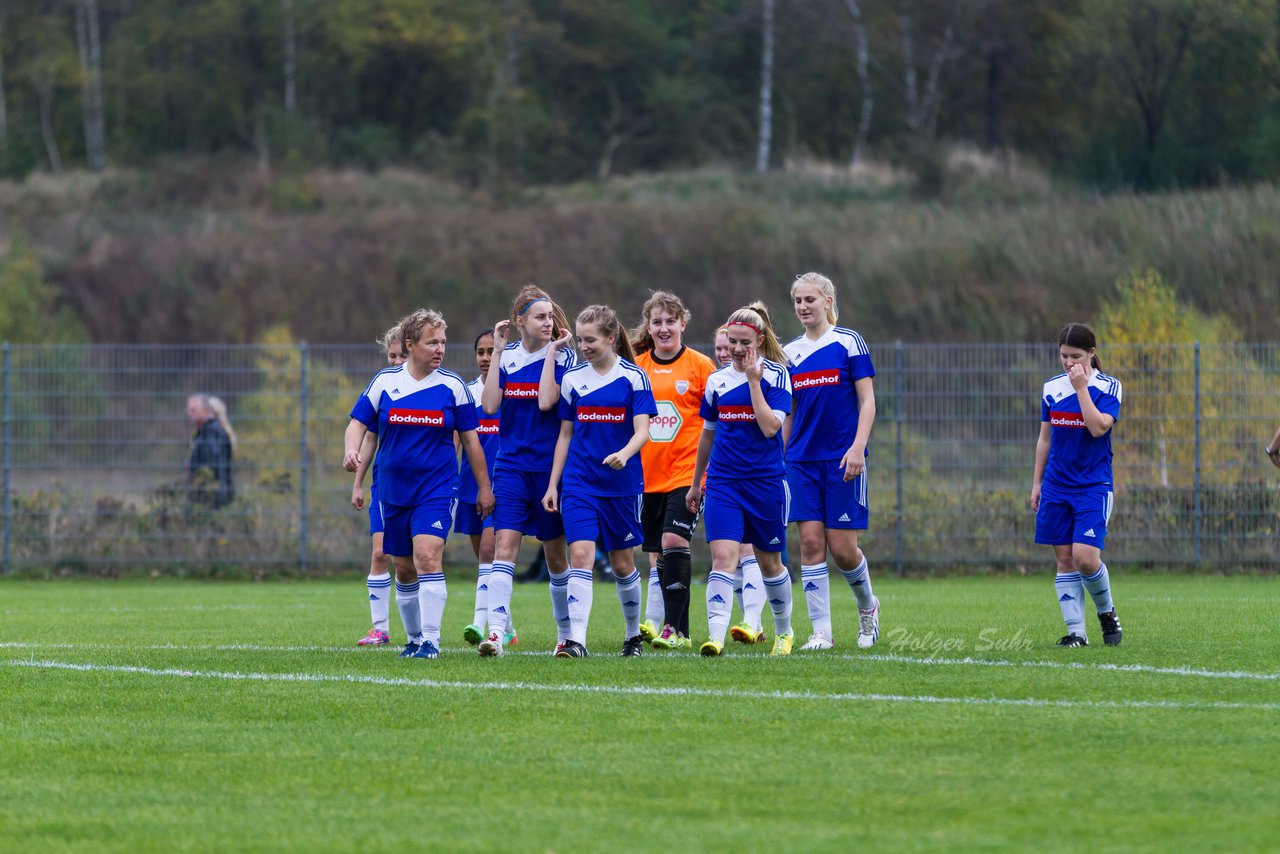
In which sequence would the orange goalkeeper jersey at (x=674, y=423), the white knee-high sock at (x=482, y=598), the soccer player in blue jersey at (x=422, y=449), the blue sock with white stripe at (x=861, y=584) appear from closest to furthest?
1. the soccer player in blue jersey at (x=422, y=449)
2. the blue sock with white stripe at (x=861, y=584)
3. the white knee-high sock at (x=482, y=598)
4. the orange goalkeeper jersey at (x=674, y=423)

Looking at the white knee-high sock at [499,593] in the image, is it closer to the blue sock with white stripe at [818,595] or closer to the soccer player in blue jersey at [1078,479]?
the blue sock with white stripe at [818,595]

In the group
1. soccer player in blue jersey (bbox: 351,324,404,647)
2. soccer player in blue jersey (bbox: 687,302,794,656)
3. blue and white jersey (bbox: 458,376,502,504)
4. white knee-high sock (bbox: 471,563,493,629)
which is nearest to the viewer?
soccer player in blue jersey (bbox: 687,302,794,656)

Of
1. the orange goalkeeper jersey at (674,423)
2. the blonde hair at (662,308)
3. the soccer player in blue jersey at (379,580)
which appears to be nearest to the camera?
the blonde hair at (662,308)

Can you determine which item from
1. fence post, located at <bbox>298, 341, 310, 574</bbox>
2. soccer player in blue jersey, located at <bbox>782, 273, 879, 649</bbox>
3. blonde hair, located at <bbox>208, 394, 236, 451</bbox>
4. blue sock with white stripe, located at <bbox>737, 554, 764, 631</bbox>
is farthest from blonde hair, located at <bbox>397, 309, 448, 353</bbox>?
fence post, located at <bbox>298, 341, 310, 574</bbox>

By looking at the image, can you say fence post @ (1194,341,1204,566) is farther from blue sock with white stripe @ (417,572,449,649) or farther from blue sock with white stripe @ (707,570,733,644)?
blue sock with white stripe @ (417,572,449,649)

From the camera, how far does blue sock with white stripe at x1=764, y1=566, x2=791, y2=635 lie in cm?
930

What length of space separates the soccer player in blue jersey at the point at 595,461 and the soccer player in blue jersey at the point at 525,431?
0.18m

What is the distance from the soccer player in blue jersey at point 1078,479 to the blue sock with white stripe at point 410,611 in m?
3.47

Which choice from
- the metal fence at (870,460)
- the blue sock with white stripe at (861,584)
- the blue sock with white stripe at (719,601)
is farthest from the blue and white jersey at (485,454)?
the metal fence at (870,460)

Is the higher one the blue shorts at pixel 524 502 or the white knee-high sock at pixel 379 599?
the blue shorts at pixel 524 502

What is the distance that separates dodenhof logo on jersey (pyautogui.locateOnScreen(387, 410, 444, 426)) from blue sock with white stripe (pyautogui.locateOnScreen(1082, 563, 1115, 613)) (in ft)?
12.0

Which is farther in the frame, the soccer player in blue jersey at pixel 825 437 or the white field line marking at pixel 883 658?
the soccer player in blue jersey at pixel 825 437

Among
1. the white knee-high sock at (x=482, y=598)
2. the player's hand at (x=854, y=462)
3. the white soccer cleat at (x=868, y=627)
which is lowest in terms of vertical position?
the white soccer cleat at (x=868, y=627)

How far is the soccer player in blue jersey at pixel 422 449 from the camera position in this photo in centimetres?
892
